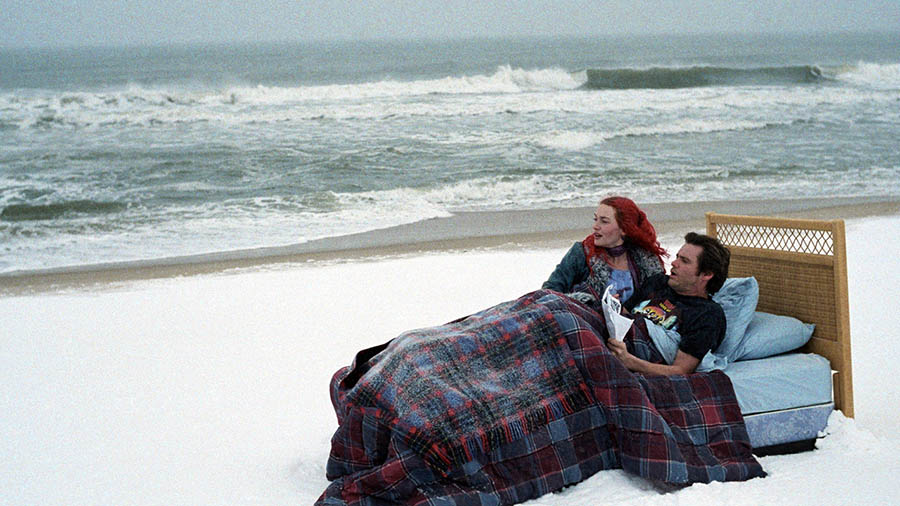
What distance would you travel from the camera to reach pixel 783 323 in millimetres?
3088

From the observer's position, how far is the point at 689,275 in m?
3.04

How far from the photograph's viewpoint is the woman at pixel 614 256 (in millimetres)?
3242

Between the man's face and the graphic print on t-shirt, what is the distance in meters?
0.08

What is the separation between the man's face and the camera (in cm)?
303

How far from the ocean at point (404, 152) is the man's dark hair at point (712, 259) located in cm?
525

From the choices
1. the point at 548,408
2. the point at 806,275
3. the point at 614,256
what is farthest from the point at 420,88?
the point at 548,408

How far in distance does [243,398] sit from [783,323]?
202 cm

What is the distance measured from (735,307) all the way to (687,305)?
0.56 ft

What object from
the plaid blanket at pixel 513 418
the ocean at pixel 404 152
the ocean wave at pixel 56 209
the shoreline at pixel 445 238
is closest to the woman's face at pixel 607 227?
the plaid blanket at pixel 513 418

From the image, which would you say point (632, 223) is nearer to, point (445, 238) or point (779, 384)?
point (779, 384)

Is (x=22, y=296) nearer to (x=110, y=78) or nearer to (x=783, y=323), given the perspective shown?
(x=783, y=323)

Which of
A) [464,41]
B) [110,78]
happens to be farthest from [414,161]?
[464,41]

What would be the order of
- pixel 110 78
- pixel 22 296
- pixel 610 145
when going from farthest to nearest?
pixel 110 78 → pixel 610 145 → pixel 22 296

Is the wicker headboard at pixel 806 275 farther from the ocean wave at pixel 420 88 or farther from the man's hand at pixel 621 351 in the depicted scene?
the ocean wave at pixel 420 88
